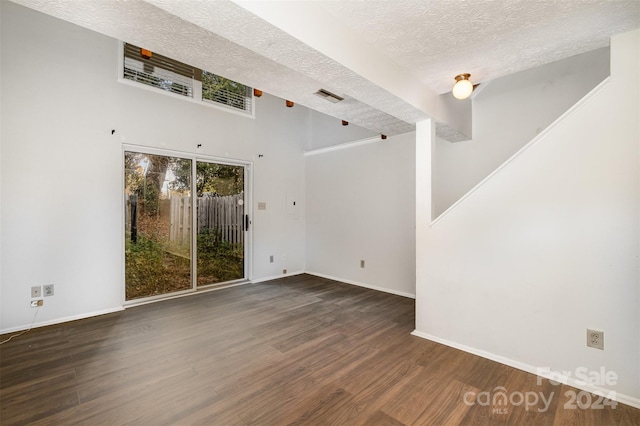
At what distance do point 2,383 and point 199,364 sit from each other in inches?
54.9

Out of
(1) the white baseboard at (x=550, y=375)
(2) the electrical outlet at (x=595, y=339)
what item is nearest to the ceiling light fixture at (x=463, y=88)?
(2) the electrical outlet at (x=595, y=339)

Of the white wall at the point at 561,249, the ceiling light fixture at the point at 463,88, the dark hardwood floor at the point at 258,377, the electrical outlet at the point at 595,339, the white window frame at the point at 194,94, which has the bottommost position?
the dark hardwood floor at the point at 258,377

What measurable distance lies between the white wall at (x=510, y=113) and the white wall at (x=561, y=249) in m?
0.74

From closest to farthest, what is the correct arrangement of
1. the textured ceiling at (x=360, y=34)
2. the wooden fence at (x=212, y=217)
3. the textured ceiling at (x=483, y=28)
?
the textured ceiling at (x=360, y=34) < the textured ceiling at (x=483, y=28) < the wooden fence at (x=212, y=217)

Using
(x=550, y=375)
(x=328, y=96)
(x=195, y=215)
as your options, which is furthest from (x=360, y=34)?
(x=195, y=215)

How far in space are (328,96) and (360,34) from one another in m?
Answer: 0.81

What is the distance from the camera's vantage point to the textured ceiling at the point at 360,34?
152 cm

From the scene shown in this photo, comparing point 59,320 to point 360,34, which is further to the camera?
point 59,320

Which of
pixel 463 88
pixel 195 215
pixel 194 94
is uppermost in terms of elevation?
pixel 194 94

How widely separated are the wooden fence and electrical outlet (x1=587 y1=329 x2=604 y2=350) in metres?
4.52

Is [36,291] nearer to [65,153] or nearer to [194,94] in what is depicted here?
[65,153]

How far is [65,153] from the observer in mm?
3225

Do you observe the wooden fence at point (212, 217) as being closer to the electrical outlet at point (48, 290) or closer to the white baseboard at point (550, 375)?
the electrical outlet at point (48, 290)

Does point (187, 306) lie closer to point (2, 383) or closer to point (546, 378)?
point (2, 383)
